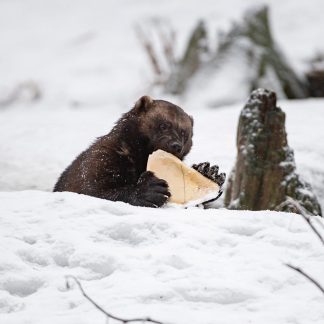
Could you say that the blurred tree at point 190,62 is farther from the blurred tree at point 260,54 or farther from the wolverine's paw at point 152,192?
Answer: the wolverine's paw at point 152,192

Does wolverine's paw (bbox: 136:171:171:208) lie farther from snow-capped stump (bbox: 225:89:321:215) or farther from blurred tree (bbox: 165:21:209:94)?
blurred tree (bbox: 165:21:209:94)

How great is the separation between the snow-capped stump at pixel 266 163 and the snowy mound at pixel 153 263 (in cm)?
190

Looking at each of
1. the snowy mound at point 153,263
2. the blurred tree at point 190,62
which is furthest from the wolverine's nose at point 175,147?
the blurred tree at point 190,62

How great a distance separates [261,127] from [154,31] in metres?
9.09

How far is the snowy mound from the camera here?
7.46ft

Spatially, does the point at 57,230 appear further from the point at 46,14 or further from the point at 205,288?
the point at 46,14

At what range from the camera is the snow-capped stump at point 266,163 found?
504 centimetres

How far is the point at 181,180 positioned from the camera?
387 centimetres

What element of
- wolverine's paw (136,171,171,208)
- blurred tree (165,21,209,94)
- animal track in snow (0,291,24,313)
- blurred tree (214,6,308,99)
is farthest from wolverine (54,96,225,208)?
blurred tree (165,21,209,94)

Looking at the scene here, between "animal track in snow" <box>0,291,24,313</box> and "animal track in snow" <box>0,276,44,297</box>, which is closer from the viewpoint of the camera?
"animal track in snow" <box>0,291,24,313</box>

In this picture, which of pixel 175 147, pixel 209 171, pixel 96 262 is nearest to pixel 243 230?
pixel 96 262

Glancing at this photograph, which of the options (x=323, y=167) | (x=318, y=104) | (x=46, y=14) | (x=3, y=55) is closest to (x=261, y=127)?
(x=323, y=167)

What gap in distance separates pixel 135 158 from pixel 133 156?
0.06ft

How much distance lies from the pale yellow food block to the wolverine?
0.08 m
